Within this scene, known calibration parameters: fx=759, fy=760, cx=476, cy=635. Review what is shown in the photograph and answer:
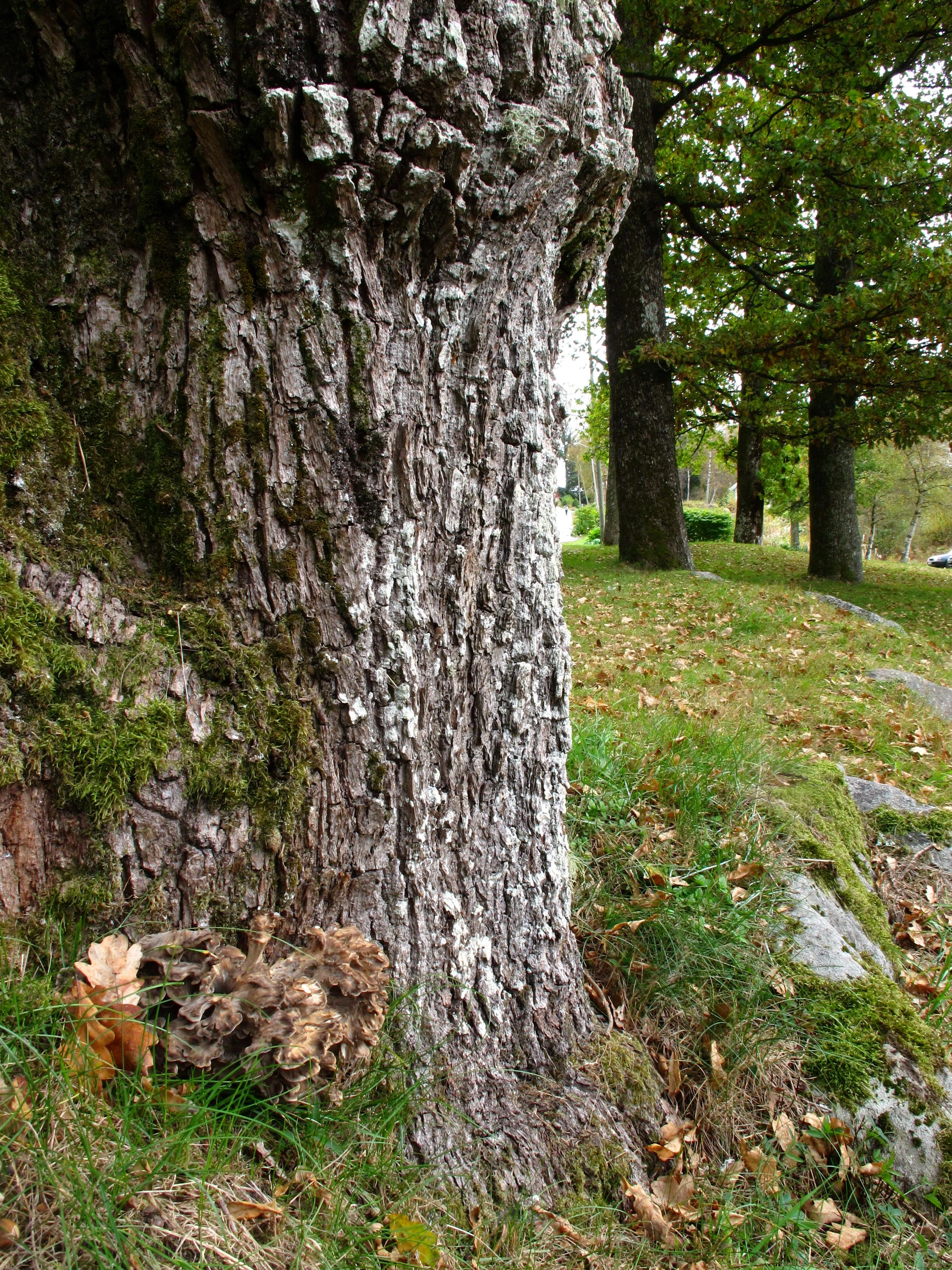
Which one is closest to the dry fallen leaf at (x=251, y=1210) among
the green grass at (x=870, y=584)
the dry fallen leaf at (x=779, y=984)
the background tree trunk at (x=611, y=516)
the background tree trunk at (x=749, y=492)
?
the dry fallen leaf at (x=779, y=984)

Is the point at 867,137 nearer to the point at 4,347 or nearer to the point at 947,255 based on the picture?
the point at 947,255

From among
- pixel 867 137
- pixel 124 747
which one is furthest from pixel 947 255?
pixel 124 747

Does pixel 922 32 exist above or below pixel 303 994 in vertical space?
above

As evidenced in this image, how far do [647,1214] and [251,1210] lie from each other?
1044mm

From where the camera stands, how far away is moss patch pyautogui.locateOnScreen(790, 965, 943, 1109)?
2314 mm

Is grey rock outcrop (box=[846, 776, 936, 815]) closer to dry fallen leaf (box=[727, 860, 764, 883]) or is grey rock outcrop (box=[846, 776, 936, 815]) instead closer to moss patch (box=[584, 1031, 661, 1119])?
dry fallen leaf (box=[727, 860, 764, 883])

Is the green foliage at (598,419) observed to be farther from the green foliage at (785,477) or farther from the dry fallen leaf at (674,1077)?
the dry fallen leaf at (674,1077)

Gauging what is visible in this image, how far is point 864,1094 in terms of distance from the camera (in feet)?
7.50

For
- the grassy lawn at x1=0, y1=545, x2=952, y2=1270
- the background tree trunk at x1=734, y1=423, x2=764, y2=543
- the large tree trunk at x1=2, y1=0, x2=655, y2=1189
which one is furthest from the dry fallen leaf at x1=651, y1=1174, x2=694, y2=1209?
the background tree trunk at x1=734, y1=423, x2=764, y2=543

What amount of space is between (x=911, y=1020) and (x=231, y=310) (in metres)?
2.93

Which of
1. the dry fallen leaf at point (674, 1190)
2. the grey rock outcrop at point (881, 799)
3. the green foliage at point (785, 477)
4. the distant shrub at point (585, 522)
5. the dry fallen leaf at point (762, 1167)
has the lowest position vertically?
the dry fallen leaf at point (762, 1167)

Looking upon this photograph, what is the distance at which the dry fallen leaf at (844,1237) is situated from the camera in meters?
1.92

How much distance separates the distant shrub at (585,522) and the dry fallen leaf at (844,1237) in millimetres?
36234

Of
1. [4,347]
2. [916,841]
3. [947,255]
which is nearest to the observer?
[4,347]
